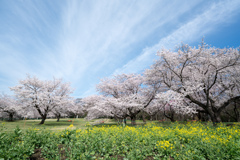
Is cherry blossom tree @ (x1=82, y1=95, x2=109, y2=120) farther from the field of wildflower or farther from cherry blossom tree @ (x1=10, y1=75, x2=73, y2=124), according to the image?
the field of wildflower

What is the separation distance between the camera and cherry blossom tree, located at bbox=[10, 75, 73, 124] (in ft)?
75.7

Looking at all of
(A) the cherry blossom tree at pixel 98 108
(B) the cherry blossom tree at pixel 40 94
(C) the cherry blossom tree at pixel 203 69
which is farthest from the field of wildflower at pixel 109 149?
(B) the cherry blossom tree at pixel 40 94

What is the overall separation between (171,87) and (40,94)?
22.1 metres

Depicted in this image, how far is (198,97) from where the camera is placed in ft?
64.9

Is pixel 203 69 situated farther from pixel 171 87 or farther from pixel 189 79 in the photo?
pixel 171 87

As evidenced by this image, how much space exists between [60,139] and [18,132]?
6.91 ft

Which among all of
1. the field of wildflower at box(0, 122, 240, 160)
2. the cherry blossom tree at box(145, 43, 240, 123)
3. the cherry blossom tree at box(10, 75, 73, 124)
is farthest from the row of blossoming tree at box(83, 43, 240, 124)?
the cherry blossom tree at box(10, 75, 73, 124)

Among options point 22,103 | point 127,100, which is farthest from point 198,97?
point 22,103

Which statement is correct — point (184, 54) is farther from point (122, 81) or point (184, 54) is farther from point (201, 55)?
point (122, 81)

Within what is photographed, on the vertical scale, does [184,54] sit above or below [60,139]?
above

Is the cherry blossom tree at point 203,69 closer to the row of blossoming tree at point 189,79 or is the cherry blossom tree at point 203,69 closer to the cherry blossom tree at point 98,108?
the row of blossoming tree at point 189,79

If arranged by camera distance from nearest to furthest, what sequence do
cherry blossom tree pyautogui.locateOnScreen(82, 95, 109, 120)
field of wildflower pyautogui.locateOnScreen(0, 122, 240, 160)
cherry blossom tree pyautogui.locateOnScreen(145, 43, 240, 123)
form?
field of wildflower pyautogui.locateOnScreen(0, 122, 240, 160)
cherry blossom tree pyautogui.locateOnScreen(145, 43, 240, 123)
cherry blossom tree pyautogui.locateOnScreen(82, 95, 109, 120)

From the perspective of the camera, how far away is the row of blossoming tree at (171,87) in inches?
552

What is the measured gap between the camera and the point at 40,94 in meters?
23.1
